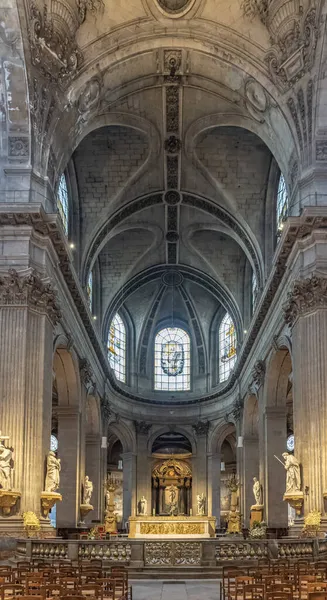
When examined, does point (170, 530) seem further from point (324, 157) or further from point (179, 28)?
point (179, 28)

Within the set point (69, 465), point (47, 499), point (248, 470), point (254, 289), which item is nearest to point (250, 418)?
point (248, 470)

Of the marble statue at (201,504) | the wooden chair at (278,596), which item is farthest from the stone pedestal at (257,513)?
the wooden chair at (278,596)

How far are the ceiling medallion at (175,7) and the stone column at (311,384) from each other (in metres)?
9.74

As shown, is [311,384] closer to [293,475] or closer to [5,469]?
[293,475]

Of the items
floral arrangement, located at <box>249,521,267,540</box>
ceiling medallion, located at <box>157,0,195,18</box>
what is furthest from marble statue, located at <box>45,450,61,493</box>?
ceiling medallion, located at <box>157,0,195,18</box>

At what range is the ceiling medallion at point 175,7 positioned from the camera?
27.4 metres

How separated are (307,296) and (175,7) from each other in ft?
34.3

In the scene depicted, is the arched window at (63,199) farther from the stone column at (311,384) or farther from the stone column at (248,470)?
the stone column at (248,470)

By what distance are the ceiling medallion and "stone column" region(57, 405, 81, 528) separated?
1675cm

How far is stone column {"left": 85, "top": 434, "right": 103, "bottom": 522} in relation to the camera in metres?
43.6

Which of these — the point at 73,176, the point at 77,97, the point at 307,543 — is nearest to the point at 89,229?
the point at 73,176

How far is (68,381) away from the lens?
3556 cm

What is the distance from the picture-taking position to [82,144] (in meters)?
36.5

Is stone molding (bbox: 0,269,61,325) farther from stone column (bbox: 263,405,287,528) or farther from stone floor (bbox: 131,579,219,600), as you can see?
stone column (bbox: 263,405,287,528)
